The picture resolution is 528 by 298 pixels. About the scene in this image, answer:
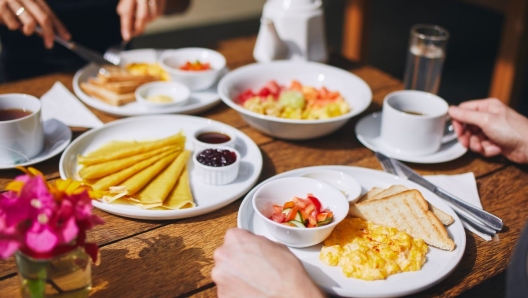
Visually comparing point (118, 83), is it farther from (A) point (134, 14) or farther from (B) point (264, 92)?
(B) point (264, 92)

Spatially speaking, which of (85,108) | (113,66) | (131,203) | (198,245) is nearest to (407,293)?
(198,245)

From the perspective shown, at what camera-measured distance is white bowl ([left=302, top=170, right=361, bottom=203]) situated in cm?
141

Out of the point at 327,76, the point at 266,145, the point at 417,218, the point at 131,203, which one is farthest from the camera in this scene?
the point at 327,76

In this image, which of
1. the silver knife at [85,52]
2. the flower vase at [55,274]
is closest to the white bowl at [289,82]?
the silver knife at [85,52]

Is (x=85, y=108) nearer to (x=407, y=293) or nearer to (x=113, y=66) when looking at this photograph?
(x=113, y=66)

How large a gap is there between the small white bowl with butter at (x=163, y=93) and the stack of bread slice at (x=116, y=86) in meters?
0.05

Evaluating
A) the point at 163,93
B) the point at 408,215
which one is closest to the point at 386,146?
the point at 408,215

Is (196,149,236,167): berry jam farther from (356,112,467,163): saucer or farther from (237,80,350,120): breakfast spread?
(356,112,467,163): saucer

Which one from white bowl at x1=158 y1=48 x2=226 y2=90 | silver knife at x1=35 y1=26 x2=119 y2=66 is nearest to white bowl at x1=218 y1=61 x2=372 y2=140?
white bowl at x1=158 y1=48 x2=226 y2=90

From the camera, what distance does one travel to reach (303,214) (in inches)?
48.6

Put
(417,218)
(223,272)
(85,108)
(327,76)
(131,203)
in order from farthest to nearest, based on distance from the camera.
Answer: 1. (327,76)
2. (85,108)
3. (131,203)
4. (417,218)
5. (223,272)

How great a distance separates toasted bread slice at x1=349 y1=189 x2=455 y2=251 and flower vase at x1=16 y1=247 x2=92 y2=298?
0.68m

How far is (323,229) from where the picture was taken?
1.16m

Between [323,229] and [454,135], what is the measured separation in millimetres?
843
